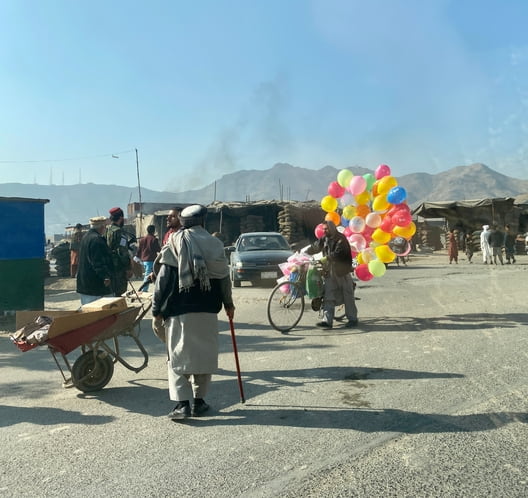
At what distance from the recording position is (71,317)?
483 centimetres

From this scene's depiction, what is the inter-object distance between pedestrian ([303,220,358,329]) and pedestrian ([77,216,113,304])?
11.3ft

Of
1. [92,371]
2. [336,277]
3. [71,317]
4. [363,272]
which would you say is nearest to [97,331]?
[71,317]

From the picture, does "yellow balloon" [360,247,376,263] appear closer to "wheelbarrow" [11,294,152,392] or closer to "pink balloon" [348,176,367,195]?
"pink balloon" [348,176,367,195]

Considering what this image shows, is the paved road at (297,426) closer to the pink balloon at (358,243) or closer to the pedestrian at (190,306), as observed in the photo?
the pedestrian at (190,306)

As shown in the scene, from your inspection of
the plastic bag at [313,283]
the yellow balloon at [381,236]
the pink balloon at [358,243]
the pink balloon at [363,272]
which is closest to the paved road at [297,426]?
the plastic bag at [313,283]

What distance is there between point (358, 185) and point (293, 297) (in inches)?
117

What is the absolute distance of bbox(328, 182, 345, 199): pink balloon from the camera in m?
11.0

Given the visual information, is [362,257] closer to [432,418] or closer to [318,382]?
[318,382]

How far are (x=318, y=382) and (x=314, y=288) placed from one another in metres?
3.44

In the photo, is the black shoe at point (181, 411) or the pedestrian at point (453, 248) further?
the pedestrian at point (453, 248)

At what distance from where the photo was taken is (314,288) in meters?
8.79

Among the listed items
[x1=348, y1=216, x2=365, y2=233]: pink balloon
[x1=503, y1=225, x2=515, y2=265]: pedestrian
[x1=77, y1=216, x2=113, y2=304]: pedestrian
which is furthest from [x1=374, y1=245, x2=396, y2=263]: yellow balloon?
[x1=503, y1=225, x2=515, y2=265]: pedestrian

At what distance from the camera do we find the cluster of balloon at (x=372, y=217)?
9852 millimetres

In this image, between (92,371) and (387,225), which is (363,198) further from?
(92,371)
